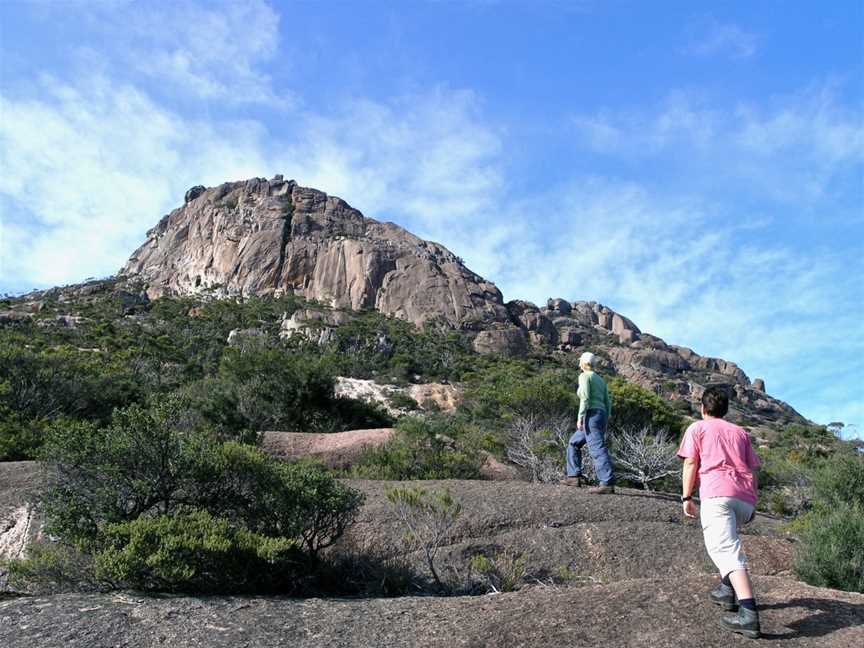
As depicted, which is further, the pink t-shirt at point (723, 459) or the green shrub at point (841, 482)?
the green shrub at point (841, 482)

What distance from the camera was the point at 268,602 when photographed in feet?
17.8

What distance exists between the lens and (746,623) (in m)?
4.22

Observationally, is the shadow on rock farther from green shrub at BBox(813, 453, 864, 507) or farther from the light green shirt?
green shrub at BBox(813, 453, 864, 507)

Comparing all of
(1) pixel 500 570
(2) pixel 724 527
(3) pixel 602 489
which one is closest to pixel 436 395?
(3) pixel 602 489

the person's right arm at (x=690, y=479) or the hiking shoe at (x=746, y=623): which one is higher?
the person's right arm at (x=690, y=479)

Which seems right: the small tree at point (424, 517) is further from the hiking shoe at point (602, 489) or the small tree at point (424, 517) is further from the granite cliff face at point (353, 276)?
the granite cliff face at point (353, 276)

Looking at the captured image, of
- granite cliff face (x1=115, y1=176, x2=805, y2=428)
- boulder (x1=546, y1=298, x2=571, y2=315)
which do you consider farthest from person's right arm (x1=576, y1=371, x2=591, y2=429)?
boulder (x1=546, y1=298, x2=571, y2=315)

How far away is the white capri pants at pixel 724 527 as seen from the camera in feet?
14.5

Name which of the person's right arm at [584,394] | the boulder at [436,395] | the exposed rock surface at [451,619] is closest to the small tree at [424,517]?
the exposed rock surface at [451,619]

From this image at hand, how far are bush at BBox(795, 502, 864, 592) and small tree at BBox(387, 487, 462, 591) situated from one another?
3.31m

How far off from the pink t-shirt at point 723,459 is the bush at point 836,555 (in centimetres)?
212

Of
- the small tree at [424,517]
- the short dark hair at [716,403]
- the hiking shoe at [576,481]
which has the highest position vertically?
the short dark hair at [716,403]

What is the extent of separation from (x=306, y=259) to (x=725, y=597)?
92207 millimetres

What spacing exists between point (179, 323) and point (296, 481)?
63.3 metres
